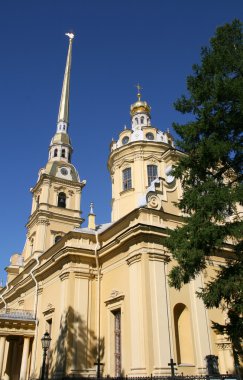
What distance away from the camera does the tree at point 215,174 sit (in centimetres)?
1113

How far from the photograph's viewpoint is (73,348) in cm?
1838

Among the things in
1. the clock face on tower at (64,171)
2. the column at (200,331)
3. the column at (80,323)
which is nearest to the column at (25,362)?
the column at (80,323)

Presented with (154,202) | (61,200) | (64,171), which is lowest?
(154,202)

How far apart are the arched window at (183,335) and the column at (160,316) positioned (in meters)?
1.02

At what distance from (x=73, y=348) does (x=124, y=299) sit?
3623 mm

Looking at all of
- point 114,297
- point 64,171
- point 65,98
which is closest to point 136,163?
point 114,297

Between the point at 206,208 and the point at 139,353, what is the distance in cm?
786

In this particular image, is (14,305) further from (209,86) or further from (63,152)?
(209,86)

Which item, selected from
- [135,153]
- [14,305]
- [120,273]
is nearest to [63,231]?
[14,305]

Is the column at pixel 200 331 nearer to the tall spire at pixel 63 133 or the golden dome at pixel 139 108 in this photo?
the golden dome at pixel 139 108

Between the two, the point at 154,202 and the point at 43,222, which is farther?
the point at 43,222

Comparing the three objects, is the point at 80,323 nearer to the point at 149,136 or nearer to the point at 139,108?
the point at 149,136

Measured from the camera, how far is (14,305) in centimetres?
3059

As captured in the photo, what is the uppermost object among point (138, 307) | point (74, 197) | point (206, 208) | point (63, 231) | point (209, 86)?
point (74, 197)
